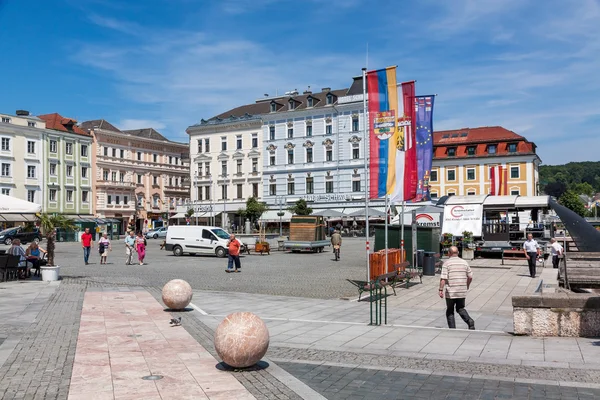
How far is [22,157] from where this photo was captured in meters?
65.6

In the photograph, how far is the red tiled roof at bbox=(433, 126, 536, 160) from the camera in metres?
73.8

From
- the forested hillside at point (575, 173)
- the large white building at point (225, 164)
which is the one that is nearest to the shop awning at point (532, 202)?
the large white building at point (225, 164)

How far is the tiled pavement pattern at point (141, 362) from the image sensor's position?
682cm

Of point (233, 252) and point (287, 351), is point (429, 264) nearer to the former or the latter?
point (233, 252)

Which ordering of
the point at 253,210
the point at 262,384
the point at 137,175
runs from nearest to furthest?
the point at 262,384 < the point at 253,210 < the point at 137,175

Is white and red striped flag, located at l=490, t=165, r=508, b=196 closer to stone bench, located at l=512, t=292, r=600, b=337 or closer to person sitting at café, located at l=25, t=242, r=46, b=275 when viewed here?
person sitting at café, located at l=25, t=242, r=46, b=275

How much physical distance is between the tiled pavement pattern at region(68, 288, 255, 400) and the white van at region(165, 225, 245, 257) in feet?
70.8

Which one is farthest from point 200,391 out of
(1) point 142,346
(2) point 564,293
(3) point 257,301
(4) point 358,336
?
(3) point 257,301

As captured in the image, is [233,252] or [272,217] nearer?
[233,252]

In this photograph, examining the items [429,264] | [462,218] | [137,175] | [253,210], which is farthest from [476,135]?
[429,264]

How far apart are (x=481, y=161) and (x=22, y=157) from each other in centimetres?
5311

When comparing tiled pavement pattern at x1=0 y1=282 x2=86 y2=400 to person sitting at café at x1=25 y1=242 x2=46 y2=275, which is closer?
tiled pavement pattern at x1=0 y1=282 x2=86 y2=400

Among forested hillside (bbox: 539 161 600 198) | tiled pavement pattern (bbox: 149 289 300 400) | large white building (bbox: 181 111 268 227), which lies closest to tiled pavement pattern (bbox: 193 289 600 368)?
tiled pavement pattern (bbox: 149 289 300 400)

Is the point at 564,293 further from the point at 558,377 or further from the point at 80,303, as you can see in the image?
the point at 80,303
